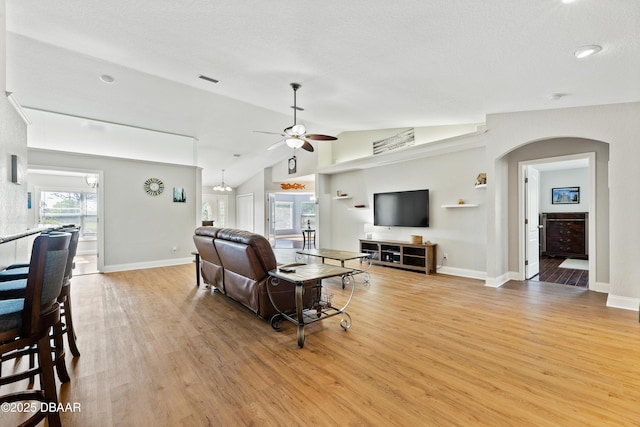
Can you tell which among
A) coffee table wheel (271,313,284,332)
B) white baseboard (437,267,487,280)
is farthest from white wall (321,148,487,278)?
coffee table wheel (271,313,284,332)

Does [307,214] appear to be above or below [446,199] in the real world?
below

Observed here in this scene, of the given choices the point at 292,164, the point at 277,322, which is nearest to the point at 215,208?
the point at 292,164

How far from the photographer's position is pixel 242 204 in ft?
37.7

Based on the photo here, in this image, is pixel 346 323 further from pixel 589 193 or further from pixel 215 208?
pixel 215 208

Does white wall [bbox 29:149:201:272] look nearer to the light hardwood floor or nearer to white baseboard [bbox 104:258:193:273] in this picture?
white baseboard [bbox 104:258:193:273]

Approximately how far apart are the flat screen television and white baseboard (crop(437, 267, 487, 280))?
3.04ft

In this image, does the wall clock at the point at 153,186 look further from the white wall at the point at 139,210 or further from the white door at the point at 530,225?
the white door at the point at 530,225

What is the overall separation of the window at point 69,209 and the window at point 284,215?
7115 mm

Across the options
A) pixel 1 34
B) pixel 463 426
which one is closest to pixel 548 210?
pixel 463 426

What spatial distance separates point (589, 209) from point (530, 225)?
978mm

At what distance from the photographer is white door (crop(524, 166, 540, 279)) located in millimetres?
4902

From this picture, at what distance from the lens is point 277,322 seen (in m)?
3.09

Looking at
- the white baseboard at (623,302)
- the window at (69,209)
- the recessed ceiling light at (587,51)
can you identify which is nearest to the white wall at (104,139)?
the window at (69,209)

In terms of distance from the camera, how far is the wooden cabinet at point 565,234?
263 inches
